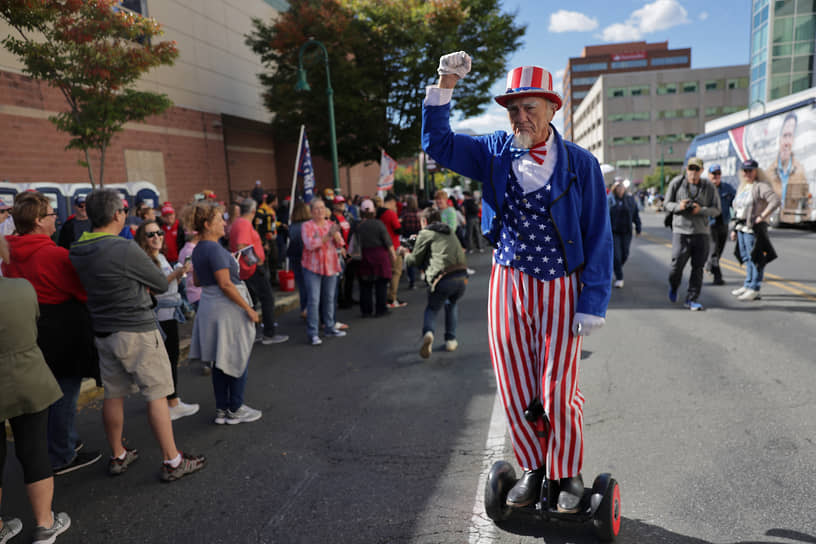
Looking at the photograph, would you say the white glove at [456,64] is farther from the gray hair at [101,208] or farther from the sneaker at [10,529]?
the sneaker at [10,529]

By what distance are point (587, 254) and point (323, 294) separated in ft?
16.8

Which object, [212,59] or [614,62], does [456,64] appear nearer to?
[212,59]

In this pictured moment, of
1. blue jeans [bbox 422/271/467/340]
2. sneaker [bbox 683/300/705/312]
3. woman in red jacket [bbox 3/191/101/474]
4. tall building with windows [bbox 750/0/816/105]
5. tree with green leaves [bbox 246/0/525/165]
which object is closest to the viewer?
woman in red jacket [bbox 3/191/101/474]

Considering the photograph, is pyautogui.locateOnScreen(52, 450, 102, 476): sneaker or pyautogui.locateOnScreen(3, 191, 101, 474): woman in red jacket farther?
pyautogui.locateOnScreen(52, 450, 102, 476): sneaker

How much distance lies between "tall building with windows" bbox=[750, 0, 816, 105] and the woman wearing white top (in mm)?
44535

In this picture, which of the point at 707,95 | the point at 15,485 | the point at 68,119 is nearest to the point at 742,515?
the point at 15,485

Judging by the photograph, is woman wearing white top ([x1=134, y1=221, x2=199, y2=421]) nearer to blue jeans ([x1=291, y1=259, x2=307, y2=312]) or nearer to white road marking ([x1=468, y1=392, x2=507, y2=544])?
white road marking ([x1=468, y1=392, x2=507, y2=544])

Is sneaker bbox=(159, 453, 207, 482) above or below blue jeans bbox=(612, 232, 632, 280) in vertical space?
below

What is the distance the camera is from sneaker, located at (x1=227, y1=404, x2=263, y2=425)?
171 inches

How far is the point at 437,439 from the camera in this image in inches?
151

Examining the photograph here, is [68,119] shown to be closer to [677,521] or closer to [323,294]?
[323,294]

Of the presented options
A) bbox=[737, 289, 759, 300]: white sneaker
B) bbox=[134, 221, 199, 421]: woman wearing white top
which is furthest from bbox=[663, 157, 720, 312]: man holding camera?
bbox=[134, 221, 199, 421]: woman wearing white top

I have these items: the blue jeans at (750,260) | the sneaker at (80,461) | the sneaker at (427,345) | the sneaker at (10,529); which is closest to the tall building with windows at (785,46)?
the blue jeans at (750,260)

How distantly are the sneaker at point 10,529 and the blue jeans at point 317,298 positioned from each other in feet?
13.2
